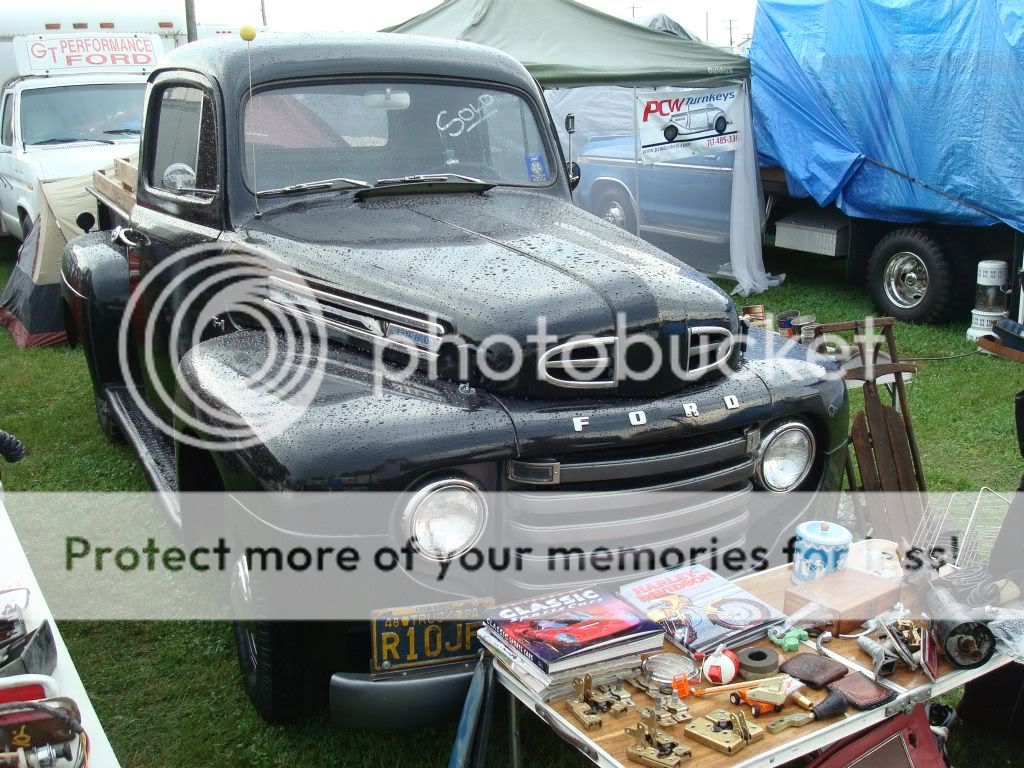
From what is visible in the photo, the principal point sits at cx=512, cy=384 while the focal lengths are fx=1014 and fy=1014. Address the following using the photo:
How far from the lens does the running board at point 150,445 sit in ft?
12.3

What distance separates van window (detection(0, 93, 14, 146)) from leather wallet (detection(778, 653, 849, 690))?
31.2 feet

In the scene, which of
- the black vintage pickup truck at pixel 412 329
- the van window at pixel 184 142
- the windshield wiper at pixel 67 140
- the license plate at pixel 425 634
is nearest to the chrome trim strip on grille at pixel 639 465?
the black vintage pickup truck at pixel 412 329

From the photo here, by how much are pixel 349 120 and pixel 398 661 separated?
6.67 feet

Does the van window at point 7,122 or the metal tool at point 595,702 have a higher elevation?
the van window at point 7,122

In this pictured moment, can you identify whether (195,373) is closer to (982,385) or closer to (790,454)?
(790,454)

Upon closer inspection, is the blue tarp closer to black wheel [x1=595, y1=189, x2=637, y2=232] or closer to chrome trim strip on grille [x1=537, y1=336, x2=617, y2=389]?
black wheel [x1=595, y1=189, x2=637, y2=232]

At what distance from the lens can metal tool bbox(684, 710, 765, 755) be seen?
84.2 inches

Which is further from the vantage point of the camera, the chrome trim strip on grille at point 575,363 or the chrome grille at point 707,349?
the chrome grille at point 707,349

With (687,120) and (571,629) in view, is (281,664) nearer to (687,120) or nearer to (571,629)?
(571,629)

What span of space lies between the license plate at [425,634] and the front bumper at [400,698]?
50 millimetres

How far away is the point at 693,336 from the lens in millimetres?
2953

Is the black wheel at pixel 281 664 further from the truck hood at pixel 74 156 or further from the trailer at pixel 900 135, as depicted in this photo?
the truck hood at pixel 74 156

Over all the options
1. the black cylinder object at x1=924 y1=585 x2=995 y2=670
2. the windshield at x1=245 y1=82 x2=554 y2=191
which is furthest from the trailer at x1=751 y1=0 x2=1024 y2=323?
the black cylinder object at x1=924 y1=585 x2=995 y2=670

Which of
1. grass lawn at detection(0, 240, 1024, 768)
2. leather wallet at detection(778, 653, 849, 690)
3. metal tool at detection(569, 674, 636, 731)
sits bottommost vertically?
grass lawn at detection(0, 240, 1024, 768)
